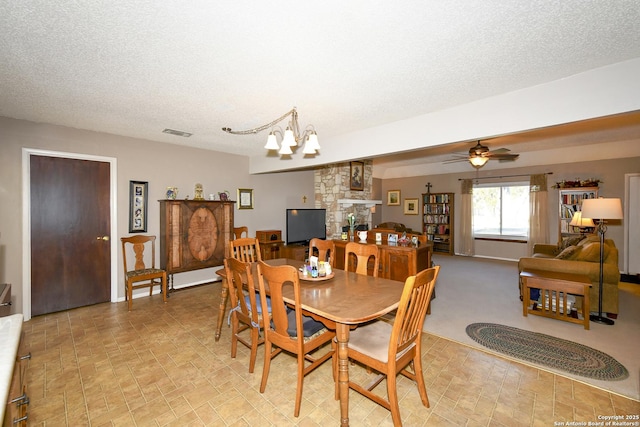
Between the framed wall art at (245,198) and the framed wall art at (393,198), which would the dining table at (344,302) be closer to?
the framed wall art at (245,198)

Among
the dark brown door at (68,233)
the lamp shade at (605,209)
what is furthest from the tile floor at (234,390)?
the lamp shade at (605,209)

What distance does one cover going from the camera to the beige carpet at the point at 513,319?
2506 millimetres

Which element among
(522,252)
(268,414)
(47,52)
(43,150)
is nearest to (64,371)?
(268,414)

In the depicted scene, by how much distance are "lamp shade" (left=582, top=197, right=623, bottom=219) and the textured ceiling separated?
6.79 feet

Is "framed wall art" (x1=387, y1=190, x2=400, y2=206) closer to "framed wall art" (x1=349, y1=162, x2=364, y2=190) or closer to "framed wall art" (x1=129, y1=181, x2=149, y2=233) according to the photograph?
"framed wall art" (x1=349, y1=162, x2=364, y2=190)

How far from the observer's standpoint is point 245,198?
5.60 metres

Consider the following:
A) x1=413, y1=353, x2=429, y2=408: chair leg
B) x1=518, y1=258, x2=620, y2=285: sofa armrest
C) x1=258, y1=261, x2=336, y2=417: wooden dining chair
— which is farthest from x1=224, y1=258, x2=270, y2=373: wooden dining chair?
x1=518, y1=258, x2=620, y2=285: sofa armrest

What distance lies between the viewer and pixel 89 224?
12.9 ft

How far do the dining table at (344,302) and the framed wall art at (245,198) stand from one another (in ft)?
11.3

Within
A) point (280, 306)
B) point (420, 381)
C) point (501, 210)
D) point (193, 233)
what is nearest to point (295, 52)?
point (280, 306)

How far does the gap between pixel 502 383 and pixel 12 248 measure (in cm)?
538

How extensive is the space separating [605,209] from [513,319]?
169 cm

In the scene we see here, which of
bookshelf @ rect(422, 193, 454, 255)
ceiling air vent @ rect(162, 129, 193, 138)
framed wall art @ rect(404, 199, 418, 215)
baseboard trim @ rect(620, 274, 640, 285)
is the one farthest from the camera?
framed wall art @ rect(404, 199, 418, 215)

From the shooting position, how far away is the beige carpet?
2506 millimetres
